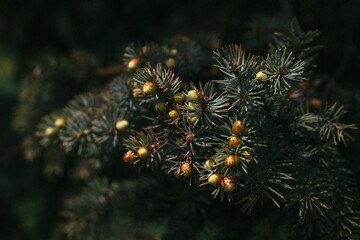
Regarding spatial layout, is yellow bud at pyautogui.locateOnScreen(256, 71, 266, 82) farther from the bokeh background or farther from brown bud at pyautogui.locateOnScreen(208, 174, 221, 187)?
the bokeh background

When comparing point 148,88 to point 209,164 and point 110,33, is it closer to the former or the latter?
point 209,164

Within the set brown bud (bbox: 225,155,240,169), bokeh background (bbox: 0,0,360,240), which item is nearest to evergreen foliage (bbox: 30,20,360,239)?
brown bud (bbox: 225,155,240,169)

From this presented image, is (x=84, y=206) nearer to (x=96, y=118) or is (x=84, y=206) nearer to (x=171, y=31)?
(x=96, y=118)

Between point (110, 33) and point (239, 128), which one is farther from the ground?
point (110, 33)

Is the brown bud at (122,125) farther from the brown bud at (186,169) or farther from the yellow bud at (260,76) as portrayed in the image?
the yellow bud at (260,76)

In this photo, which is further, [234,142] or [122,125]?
[122,125]

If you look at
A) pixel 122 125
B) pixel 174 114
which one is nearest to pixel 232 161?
pixel 174 114

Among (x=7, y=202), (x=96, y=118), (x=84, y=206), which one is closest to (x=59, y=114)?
(x=96, y=118)

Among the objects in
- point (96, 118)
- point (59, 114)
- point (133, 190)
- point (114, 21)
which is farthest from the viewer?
point (114, 21)
